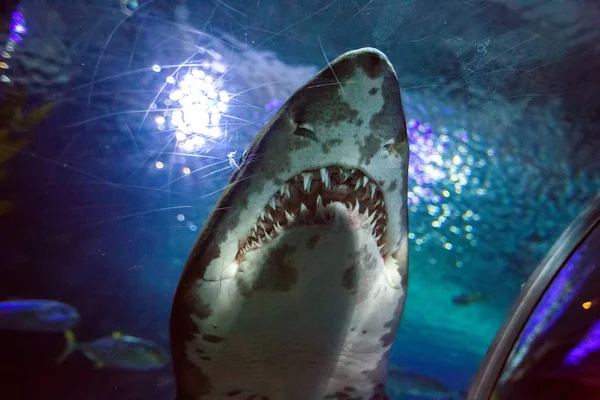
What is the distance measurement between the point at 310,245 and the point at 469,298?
4519mm

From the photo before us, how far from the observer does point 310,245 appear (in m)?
1.00

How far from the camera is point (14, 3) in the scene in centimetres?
125

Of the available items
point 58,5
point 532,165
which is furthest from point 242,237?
point 532,165

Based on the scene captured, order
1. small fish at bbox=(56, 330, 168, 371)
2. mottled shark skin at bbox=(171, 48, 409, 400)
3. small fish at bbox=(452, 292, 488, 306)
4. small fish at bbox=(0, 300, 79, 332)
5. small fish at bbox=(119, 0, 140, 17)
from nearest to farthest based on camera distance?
mottled shark skin at bbox=(171, 48, 409, 400) < small fish at bbox=(119, 0, 140, 17) < small fish at bbox=(0, 300, 79, 332) < small fish at bbox=(56, 330, 168, 371) < small fish at bbox=(452, 292, 488, 306)

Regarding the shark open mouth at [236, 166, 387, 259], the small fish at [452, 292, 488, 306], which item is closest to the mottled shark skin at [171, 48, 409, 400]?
the shark open mouth at [236, 166, 387, 259]

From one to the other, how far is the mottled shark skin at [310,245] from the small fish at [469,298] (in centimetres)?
387

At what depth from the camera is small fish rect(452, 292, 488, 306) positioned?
4586mm

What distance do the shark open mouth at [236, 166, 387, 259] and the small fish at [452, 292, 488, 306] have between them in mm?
4125

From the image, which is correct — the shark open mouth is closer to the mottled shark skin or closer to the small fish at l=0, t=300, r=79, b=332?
the mottled shark skin

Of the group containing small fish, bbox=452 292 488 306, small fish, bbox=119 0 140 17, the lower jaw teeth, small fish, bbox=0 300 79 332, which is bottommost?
small fish, bbox=0 300 79 332

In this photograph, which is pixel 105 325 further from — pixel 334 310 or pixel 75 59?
pixel 334 310

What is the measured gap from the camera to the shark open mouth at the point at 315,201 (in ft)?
3.24

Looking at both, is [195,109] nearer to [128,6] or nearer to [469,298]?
[128,6]

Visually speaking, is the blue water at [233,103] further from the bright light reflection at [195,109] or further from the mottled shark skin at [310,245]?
the mottled shark skin at [310,245]
